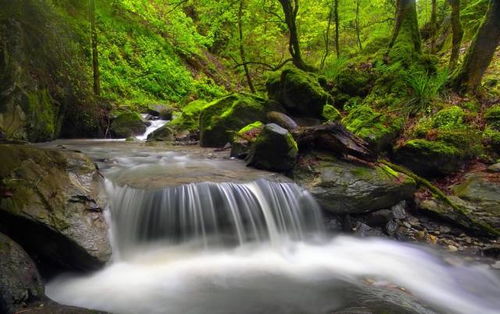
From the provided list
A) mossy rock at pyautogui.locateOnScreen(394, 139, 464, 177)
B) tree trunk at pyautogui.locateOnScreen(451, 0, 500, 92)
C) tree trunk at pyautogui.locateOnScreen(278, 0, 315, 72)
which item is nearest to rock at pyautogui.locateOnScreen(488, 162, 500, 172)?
mossy rock at pyautogui.locateOnScreen(394, 139, 464, 177)

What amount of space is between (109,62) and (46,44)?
9702mm

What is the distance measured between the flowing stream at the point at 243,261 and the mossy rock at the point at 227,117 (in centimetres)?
315

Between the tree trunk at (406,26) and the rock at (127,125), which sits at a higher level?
the tree trunk at (406,26)

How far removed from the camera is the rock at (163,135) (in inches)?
461

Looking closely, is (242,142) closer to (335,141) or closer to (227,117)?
(227,117)

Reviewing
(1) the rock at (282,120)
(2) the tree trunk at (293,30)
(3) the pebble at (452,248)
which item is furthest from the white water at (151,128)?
(3) the pebble at (452,248)

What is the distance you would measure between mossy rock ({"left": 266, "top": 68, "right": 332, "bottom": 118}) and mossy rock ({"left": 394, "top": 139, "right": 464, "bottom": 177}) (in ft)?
9.41

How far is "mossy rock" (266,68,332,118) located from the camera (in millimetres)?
9695

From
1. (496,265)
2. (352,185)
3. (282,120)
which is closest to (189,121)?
(282,120)

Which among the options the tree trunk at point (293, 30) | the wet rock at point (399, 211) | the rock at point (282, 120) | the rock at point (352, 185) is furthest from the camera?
the tree trunk at point (293, 30)

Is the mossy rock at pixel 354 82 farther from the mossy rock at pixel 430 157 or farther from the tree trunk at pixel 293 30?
the mossy rock at pixel 430 157

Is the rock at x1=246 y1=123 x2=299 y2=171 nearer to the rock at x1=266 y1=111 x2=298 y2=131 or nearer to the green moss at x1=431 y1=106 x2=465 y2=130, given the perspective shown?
the rock at x1=266 y1=111 x2=298 y2=131

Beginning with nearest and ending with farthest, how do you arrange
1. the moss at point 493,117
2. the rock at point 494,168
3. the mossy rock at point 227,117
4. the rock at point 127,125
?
1. the rock at point 494,168
2. the moss at point 493,117
3. the mossy rock at point 227,117
4. the rock at point 127,125

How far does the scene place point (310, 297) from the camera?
13.5ft
